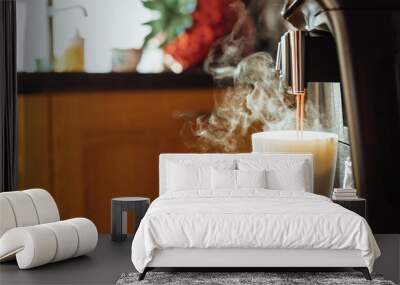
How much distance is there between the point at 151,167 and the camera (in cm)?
701

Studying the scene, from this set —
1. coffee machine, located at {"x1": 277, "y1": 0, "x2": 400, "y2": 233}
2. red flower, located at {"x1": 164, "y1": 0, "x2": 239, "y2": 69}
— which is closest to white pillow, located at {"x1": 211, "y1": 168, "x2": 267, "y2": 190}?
coffee machine, located at {"x1": 277, "y1": 0, "x2": 400, "y2": 233}

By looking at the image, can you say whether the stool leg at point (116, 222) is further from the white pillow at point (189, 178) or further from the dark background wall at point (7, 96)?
the dark background wall at point (7, 96)

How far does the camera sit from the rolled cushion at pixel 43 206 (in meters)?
5.33

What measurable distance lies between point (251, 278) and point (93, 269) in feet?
3.55

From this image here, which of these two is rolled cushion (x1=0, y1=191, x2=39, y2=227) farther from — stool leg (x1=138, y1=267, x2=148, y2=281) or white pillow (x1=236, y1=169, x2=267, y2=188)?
white pillow (x1=236, y1=169, x2=267, y2=188)

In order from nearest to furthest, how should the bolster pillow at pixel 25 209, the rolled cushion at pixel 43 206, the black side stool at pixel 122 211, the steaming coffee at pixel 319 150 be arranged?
the bolster pillow at pixel 25 209
the rolled cushion at pixel 43 206
the black side stool at pixel 122 211
the steaming coffee at pixel 319 150

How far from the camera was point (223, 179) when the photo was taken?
18.9 feet

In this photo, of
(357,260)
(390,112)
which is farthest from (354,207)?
(357,260)

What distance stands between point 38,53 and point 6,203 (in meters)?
2.30

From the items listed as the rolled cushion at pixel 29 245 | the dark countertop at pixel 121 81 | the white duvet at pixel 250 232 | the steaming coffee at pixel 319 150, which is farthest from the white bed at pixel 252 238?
the dark countertop at pixel 121 81

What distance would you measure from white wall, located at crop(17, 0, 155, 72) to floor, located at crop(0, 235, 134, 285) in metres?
2.18

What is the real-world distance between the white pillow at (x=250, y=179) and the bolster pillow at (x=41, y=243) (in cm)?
132

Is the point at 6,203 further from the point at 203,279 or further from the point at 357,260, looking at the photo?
the point at 357,260

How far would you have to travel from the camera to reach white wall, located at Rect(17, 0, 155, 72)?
274 inches
